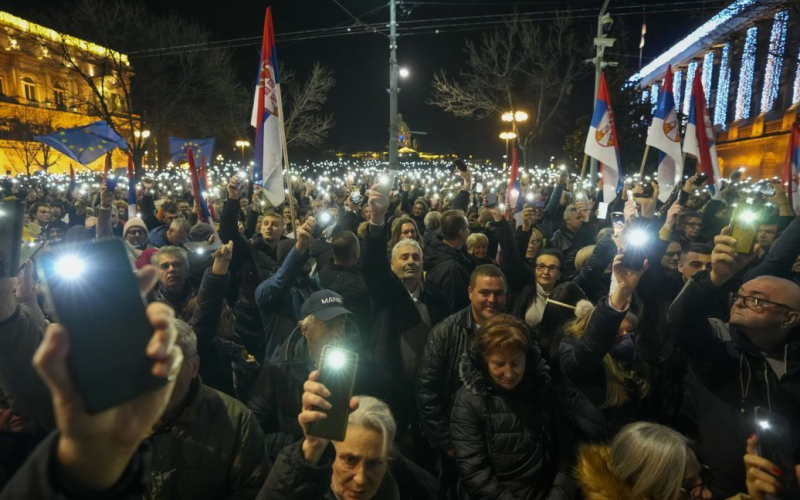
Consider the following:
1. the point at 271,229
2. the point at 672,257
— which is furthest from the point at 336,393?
the point at 271,229

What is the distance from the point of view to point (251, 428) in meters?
2.41

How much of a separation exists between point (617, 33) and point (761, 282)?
35.6 metres

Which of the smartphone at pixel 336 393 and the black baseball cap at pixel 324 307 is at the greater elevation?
the smartphone at pixel 336 393

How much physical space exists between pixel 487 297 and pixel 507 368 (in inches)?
36.0

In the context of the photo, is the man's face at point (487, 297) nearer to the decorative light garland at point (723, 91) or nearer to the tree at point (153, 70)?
the tree at point (153, 70)

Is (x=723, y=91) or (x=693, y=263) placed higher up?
(x=723, y=91)

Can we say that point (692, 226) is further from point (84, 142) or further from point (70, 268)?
point (84, 142)

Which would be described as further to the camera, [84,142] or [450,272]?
[84,142]

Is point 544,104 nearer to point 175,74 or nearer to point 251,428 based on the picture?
point 175,74

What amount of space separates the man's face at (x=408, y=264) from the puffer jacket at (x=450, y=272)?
36cm

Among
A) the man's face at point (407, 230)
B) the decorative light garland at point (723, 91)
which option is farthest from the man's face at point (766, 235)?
the decorative light garland at point (723, 91)

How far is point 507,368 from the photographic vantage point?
292cm

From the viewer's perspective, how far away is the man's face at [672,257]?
514 cm

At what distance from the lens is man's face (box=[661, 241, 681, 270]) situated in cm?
514
